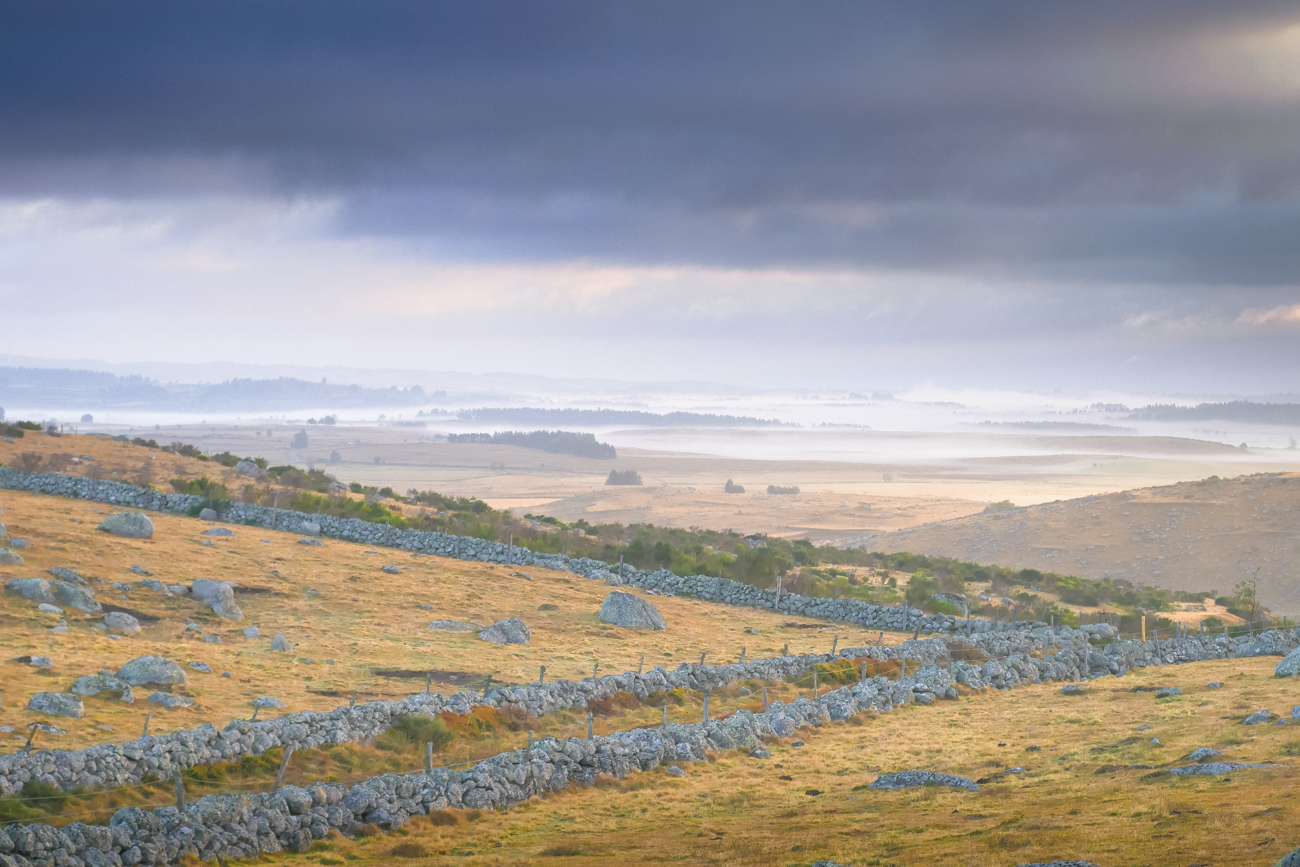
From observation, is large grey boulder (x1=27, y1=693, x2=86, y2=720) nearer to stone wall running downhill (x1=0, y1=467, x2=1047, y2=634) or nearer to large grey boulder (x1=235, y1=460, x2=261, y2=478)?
stone wall running downhill (x1=0, y1=467, x2=1047, y2=634)

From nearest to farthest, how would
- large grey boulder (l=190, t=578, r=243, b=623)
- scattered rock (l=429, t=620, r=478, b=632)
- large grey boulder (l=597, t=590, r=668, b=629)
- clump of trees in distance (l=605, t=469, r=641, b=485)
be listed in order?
1. large grey boulder (l=190, t=578, r=243, b=623)
2. scattered rock (l=429, t=620, r=478, b=632)
3. large grey boulder (l=597, t=590, r=668, b=629)
4. clump of trees in distance (l=605, t=469, r=641, b=485)

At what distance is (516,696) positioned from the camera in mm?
27719

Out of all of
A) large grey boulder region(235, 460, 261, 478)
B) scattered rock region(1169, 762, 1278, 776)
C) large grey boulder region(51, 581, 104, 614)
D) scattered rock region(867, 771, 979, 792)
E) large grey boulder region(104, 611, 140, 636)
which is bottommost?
scattered rock region(867, 771, 979, 792)

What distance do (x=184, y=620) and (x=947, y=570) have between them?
50.4 meters

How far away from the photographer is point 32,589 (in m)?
32.2

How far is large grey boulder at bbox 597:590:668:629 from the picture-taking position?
1713 inches

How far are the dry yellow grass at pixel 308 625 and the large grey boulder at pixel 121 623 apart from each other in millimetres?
471

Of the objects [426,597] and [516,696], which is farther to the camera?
[426,597]

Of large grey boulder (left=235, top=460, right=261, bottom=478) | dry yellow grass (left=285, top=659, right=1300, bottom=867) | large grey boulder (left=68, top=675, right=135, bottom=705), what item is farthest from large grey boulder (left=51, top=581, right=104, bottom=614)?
large grey boulder (left=235, top=460, right=261, bottom=478)

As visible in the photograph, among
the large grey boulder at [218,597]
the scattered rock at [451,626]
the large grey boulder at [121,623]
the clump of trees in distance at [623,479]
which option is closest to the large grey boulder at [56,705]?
the large grey boulder at [121,623]

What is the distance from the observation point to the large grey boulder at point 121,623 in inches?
1238

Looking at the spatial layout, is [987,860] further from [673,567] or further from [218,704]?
[673,567]

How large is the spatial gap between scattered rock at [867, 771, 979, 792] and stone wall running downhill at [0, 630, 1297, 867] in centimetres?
474

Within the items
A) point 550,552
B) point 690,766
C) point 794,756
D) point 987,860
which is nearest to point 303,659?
point 690,766
